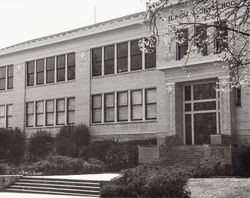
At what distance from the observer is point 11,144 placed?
40719 mm

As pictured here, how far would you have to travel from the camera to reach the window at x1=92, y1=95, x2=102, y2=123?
1486 inches

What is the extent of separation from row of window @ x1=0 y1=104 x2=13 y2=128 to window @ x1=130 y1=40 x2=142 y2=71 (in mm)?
14674

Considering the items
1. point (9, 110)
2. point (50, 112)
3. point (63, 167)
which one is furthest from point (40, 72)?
point (63, 167)

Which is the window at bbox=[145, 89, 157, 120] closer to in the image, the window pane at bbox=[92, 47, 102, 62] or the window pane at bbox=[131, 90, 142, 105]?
the window pane at bbox=[131, 90, 142, 105]

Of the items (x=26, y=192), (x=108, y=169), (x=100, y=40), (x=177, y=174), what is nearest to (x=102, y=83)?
(x=100, y=40)

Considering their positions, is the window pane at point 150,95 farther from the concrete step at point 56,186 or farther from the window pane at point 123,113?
the concrete step at point 56,186

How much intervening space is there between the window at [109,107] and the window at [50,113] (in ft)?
19.1

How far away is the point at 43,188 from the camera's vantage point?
74.5ft

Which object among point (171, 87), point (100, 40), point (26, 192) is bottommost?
point (26, 192)

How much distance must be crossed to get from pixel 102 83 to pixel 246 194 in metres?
22.7

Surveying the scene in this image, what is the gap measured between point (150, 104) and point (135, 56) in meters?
3.67

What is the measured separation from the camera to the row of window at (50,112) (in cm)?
3991

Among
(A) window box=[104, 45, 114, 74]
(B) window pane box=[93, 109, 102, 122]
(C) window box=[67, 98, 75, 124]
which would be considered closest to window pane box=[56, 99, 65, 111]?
(C) window box=[67, 98, 75, 124]

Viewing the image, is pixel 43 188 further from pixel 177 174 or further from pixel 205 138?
pixel 205 138
